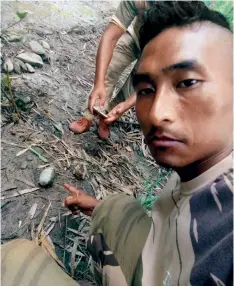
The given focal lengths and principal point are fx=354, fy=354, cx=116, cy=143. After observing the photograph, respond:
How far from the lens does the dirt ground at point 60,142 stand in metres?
1.16

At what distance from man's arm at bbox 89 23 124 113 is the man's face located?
0.72m

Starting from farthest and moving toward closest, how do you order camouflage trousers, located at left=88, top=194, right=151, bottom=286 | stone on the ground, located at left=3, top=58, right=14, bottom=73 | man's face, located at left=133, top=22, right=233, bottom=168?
stone on the ground, located at left=3, top=58, right=14, bottom=73 → camouflage trousers, located at left=88, top=194, right=151, bottom=286 → man's face, located at left=133, top=22, right=233, bottom=168

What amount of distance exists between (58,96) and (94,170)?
15.5 inches

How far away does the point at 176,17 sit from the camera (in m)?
0.72

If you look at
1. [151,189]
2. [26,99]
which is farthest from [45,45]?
[151,189]

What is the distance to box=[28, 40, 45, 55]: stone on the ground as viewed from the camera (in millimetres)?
1622

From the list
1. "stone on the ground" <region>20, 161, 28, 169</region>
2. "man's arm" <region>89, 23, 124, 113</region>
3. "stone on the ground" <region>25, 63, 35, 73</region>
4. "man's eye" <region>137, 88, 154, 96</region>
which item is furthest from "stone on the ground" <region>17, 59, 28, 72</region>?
"man's eye" <region>137, 88, 154, 96</region>

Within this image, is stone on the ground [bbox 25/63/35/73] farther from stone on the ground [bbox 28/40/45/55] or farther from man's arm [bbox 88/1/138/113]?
man's arm [bbox 88/1/138/113]

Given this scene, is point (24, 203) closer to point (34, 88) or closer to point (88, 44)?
point (34, 88)

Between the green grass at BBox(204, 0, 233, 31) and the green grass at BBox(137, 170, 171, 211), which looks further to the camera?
the green grass at BBox(137, 170, 171, 211)

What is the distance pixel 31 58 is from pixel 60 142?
1.41ft

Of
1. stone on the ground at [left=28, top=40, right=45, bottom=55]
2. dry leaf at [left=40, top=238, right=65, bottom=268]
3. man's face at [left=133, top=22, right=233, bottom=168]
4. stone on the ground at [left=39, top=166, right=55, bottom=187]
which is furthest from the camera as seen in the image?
stone on the ground at [left=28, top=40, right=45, bottom=55]

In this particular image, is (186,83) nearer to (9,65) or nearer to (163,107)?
(163,107)

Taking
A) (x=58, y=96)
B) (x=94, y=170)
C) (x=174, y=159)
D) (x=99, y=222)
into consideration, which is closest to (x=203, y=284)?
(x=174, y=159)
